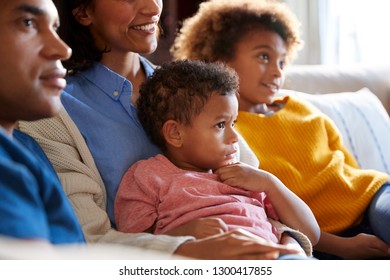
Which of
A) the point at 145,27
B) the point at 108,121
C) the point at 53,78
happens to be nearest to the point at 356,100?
the point at 145,27

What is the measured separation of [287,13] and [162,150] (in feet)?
2.60

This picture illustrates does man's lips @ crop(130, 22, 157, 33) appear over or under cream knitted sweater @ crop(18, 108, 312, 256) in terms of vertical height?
over

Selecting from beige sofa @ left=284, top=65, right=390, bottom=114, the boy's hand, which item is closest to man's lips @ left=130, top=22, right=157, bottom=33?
the boy's hand

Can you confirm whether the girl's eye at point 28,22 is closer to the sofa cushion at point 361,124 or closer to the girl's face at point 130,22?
the girl's face at point 130,22

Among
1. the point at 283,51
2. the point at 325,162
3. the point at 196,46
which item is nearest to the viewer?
the point at 325,162

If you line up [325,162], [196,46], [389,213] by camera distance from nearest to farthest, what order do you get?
[389,213] < [325,162] < [196,46]

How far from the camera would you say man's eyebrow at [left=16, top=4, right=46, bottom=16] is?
3.57 feet

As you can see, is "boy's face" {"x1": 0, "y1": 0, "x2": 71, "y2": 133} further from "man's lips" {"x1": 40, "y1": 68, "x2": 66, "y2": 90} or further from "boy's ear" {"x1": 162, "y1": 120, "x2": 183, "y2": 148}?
"boy's ear" {"x1": 162, "y1": 120, "x2": 183, "y2": 148}

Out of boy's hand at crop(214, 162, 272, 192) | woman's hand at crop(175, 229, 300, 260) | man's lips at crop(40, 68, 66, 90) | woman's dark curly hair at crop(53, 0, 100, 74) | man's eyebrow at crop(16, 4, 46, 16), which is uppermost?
woman's dark curly hair at crop(53, 0, 100, 74)

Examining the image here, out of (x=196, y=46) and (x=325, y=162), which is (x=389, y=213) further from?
(x=196, y=46)

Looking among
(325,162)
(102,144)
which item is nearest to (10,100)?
(102,144)

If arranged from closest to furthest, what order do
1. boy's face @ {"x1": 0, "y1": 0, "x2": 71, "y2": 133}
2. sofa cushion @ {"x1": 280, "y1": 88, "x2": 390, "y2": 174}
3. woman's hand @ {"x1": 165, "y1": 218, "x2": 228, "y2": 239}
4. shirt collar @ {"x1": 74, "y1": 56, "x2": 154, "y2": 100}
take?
boy's face @ {"x1": 0, "y1": 0, "x2": 71, "y2": 133}, woman's hand @ {"x1": 165, "y1": 218, "x2": 228, "y2": 239}, shirt collar @ {"x1": 74, "y1": 56, "x2": 154, "y2": 100}, sofa cushion @ {"x1": 280, "y1": 88, "x2": 390, "y2": 174}

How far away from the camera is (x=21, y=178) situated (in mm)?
937

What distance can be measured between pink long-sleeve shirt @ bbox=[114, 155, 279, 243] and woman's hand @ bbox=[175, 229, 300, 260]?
0.15 meters
